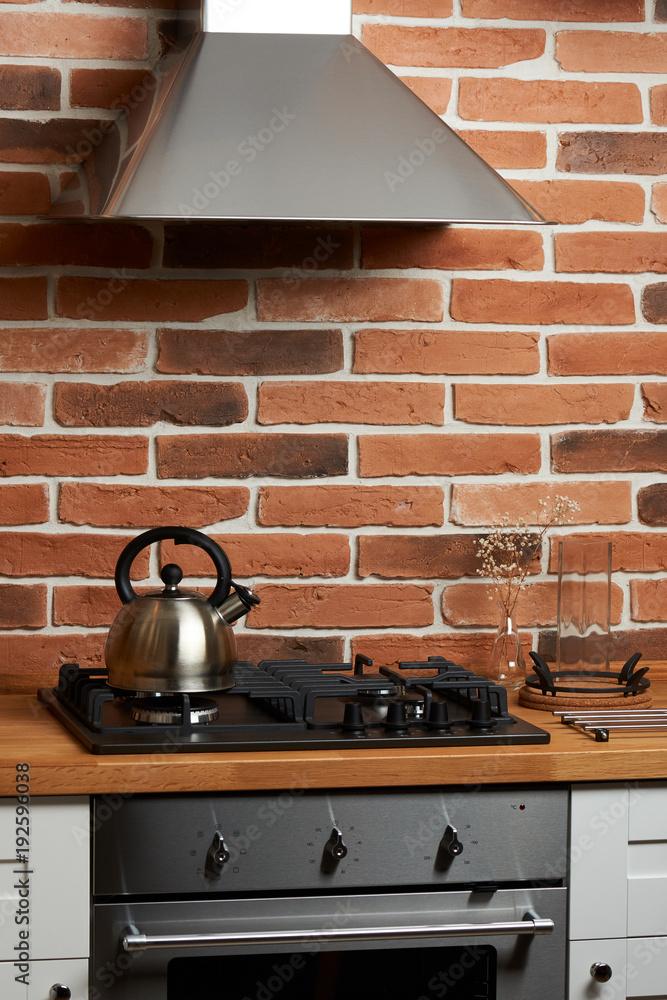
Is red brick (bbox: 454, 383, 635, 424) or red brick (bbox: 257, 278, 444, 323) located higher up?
red brick (bbox: 257, 278, 444, 323)

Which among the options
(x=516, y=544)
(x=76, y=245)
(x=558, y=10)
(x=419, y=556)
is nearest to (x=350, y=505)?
(x=419, y=556)

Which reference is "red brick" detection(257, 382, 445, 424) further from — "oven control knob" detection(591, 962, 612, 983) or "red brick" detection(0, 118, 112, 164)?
"oven control knob" detection(591, 962, 612, 983)

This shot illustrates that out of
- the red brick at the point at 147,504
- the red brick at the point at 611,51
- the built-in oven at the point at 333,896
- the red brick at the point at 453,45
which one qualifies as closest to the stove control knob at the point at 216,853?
the built-in oven at the point at 333,896

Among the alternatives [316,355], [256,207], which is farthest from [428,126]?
[316,355]

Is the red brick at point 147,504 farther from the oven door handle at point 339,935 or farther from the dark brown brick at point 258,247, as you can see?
the oven door handle at point 339,935

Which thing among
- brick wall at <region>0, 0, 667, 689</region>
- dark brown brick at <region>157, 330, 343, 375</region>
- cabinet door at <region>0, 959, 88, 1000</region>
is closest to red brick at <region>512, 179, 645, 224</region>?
brick wall at <region>0, 0, 667, 689</region>

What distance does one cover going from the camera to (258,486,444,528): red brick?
2.03 metres

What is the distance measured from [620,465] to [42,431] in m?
1.05

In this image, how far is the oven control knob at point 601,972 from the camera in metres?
1.51

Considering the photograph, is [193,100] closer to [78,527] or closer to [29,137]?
[29,137]

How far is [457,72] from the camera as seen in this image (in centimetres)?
206

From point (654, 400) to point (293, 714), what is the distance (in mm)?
994

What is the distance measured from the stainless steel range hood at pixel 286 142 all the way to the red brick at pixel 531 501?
56 cm

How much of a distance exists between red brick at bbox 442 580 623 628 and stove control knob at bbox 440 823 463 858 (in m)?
0.66
